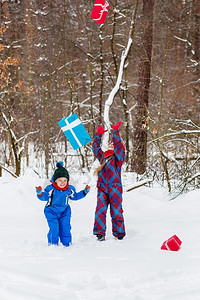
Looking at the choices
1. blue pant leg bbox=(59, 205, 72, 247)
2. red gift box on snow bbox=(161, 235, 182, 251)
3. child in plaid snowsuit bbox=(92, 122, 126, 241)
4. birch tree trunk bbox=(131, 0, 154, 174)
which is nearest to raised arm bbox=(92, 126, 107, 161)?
child in plaid snowsuit bbox=(92, 122, 126, 241)

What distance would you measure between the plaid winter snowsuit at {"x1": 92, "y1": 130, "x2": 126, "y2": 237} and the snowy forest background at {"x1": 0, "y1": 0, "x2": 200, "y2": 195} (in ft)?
11.0

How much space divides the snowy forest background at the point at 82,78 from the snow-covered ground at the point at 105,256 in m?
2.42

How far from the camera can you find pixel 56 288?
2.86 m

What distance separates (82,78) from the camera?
45.5 feet

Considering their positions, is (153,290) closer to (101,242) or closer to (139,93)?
(101,242)

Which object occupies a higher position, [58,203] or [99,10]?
[99,10]

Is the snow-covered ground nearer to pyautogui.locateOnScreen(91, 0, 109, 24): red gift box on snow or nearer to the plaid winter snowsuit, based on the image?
the plaid winter snowsuit

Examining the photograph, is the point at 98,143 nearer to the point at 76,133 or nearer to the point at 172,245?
the point at 76,133

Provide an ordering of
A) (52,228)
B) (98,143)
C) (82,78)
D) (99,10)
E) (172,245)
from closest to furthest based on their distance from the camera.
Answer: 1. (172,245)
2. (52,228)
3. (98,143)
4. (99,10)
5. (82,78)

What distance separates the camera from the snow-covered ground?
280 cm

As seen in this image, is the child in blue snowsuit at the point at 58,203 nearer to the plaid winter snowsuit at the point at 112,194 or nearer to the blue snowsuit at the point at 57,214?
the blue snowsuit at the point at 57,214

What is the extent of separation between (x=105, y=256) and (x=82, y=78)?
10.7 m

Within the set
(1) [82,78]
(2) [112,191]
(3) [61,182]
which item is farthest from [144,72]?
(3) [61,182]

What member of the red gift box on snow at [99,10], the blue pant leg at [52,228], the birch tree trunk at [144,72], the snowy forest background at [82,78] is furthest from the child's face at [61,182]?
the birch tree trunk at [144,72]
